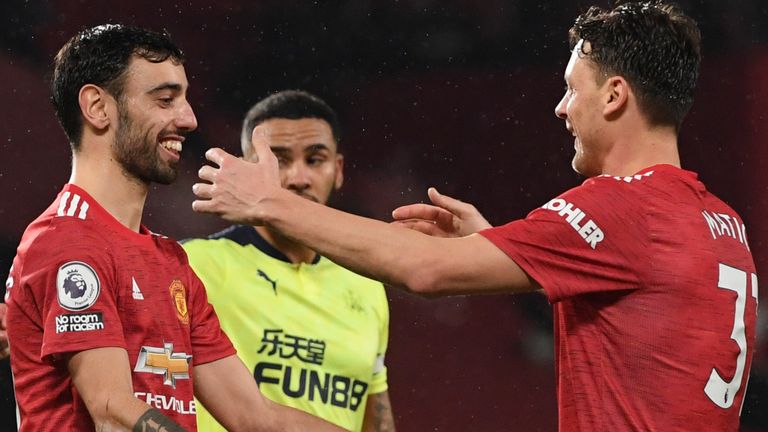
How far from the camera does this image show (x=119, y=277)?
2.18 m

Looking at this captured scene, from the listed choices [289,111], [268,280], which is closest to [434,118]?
[289,111]

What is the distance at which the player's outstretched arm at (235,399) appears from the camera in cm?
246

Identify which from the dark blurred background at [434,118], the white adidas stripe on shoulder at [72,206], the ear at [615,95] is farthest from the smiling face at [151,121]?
the dark blurred background at [434,118]

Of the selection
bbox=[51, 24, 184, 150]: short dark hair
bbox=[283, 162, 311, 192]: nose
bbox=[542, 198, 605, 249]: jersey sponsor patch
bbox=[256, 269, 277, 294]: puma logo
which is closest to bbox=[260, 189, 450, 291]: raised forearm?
bbox=[542, 198, 605, 249]: jersey sponsor patch

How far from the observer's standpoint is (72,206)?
221 cm

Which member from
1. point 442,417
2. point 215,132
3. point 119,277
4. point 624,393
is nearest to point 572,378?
point 624,393

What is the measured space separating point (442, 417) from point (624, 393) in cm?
323

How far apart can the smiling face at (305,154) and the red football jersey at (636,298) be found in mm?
1638

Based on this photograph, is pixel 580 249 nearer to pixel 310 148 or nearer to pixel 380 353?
pixel 380 353

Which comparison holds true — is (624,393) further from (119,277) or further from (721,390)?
(119,277)

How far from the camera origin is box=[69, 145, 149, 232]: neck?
231 centimetres

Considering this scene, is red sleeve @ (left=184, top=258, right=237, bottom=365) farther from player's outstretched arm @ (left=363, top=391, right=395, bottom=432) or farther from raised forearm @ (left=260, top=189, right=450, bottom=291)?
player's outstretched arm @ (left=363, top=391, right=395, bottom=432)

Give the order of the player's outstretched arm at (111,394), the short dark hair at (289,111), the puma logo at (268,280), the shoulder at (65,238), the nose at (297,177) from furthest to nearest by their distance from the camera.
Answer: the short dark hair at (289,111) < the nose at (297,177) < the puma logo at (268,280) < the shoulder at (65,238) < the player's outstretched arm at (111,394)

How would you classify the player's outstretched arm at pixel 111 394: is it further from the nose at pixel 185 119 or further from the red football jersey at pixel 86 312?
the nose at pixel 185 119
